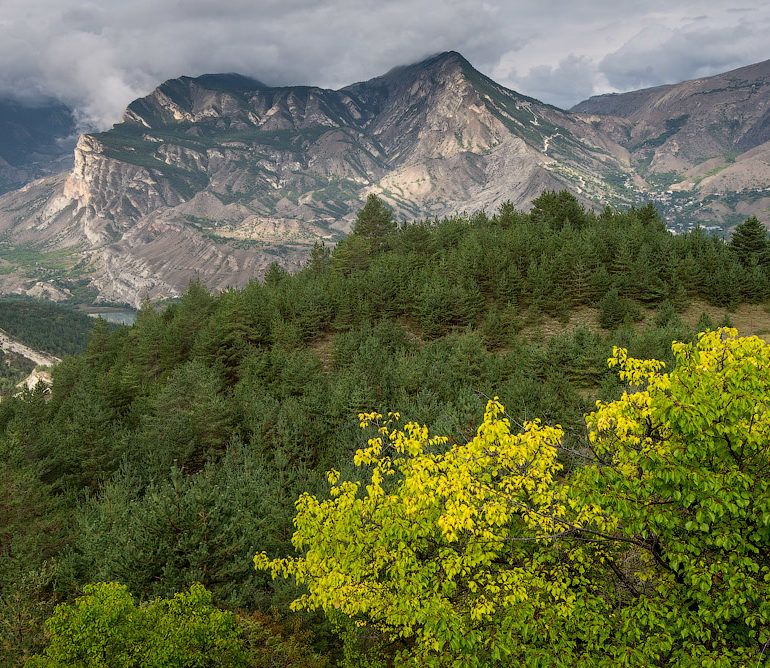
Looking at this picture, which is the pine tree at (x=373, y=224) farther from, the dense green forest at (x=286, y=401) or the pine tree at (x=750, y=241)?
the pine tree at (x=750, y=241)

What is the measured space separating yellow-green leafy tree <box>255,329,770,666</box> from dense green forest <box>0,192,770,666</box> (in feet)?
1.79

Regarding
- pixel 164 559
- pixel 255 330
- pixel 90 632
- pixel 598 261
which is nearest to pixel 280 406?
pixel 255 330

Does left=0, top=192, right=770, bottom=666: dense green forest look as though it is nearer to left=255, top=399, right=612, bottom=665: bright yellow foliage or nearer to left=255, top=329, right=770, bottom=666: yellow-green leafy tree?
left=255, top=329, right=770, bottom=666: yellow-green leafy tree

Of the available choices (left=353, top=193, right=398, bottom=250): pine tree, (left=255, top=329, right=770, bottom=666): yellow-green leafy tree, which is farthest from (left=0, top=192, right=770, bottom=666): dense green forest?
(left=255, top=329, right=770, bottom=666): yellow-green leafy tree

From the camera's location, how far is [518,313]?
6397cm

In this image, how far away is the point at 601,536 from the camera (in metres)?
10.7

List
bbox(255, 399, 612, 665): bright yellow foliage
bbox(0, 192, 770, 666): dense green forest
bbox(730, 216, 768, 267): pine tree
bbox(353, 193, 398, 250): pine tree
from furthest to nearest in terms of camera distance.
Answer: bbox(353, 193, 398, 250): pine tree, bbox(730, 216, 768, 267): pine tree, bbox(0, 192, 770, 666): dense green forest, bbox(255, 399, 612, 665): bright yellow foliage

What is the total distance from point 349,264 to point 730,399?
74.1 meters

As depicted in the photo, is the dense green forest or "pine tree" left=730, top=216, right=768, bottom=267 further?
"pine tree" left=730, top=216, right=768, bottom=267

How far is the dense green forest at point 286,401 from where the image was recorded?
57.9 ft

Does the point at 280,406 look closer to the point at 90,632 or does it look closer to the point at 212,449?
the point at 212,449

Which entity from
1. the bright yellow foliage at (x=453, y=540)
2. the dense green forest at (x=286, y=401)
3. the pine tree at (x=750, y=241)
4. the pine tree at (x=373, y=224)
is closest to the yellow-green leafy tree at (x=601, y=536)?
the bright yellow foliage at (x=453, y=540)

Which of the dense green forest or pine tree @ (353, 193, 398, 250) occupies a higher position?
pine tree @ (353, 193, 398, 250)

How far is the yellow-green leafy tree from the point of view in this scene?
8.66 metres
